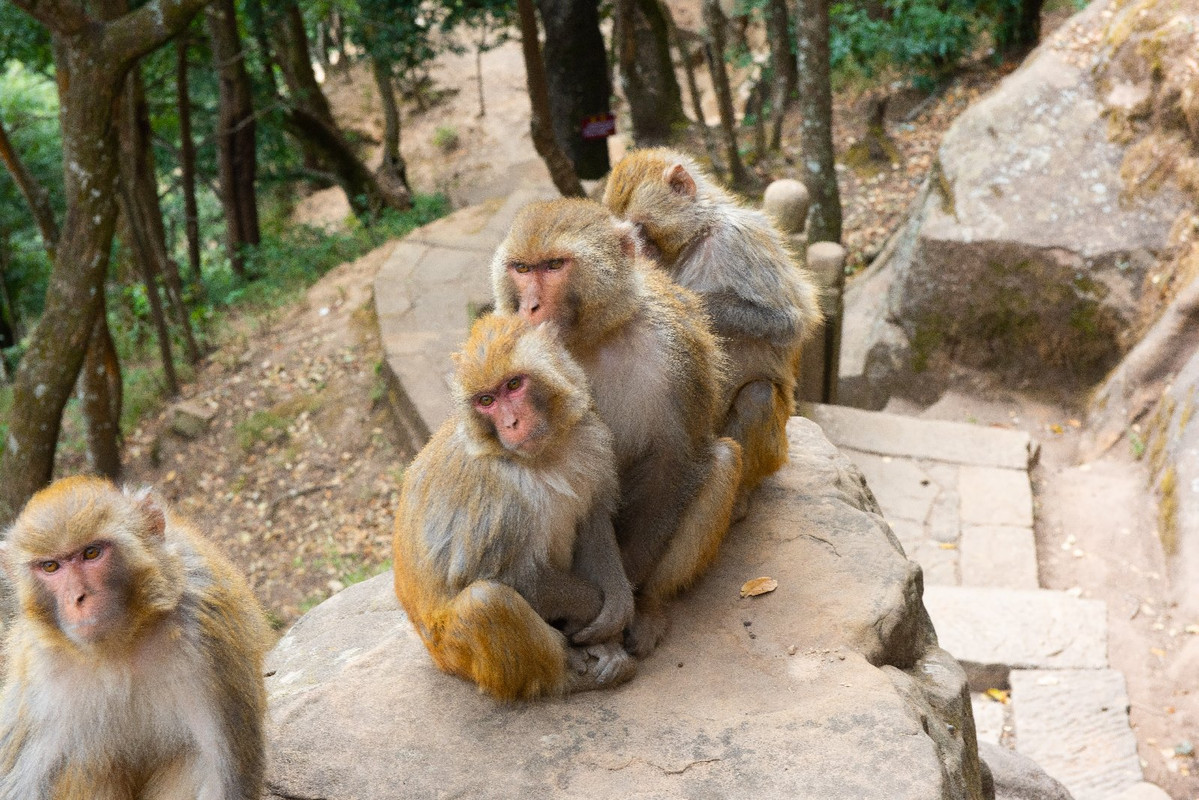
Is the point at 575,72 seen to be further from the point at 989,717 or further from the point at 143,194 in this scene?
the point at 989,717

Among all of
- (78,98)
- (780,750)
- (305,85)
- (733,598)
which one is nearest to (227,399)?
(78,98)

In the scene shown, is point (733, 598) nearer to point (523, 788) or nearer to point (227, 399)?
point (523, 788)

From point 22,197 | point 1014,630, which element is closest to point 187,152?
point 22,197

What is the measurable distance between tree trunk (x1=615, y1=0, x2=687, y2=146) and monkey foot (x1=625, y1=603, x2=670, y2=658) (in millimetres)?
10798

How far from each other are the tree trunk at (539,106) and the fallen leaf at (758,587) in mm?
5339

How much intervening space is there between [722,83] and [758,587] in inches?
356

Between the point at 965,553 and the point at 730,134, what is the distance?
20.4 feet

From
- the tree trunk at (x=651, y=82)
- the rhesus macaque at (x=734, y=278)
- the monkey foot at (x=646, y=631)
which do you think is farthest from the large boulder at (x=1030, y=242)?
the monkey foot at (x=646, y=631)

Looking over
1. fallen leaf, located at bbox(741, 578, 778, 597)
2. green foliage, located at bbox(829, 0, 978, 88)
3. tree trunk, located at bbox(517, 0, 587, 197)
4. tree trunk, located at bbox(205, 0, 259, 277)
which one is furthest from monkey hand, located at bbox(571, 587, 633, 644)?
green foliage, located at bbox(829, 0, 978, 88)

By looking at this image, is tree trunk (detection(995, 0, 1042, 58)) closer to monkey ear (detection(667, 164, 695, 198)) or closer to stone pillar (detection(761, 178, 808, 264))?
stone pillar (detection(761, 178, 808, 264))

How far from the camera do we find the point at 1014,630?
21.4 ft

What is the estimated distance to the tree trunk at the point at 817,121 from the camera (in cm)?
1002

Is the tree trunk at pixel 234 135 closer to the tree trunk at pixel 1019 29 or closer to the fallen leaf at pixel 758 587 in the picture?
the tree trunk at pixel 1019 29

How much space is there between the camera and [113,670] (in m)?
2.97
